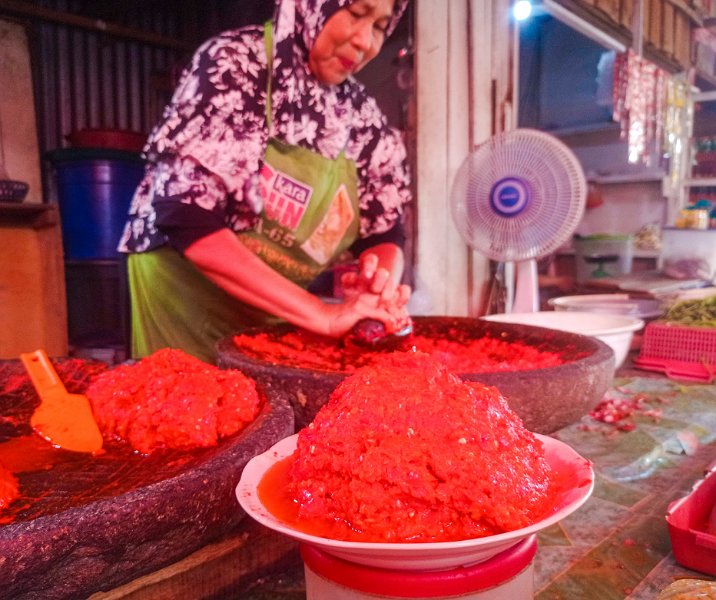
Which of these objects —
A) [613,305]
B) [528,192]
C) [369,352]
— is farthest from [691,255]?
[369,352]

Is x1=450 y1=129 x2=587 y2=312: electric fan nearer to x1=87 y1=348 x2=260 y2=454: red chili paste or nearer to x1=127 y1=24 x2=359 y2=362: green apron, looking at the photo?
x1=127 y1=24 x2=359 y2=362: green apron

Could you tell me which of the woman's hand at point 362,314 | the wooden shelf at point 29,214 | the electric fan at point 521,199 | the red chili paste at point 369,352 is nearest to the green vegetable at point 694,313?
the electric fan at point 521,199

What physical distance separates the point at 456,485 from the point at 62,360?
1194 mm

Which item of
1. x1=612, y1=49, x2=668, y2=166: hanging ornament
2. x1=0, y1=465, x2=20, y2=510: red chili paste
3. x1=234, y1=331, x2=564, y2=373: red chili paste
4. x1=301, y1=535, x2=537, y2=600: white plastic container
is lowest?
x1=301, y1=535, x2=537, y2=600: white plastic container

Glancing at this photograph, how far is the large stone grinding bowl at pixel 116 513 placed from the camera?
0.63 meters

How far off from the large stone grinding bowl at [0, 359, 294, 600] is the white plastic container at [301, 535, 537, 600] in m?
0.17

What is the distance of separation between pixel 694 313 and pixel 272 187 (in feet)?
8.18

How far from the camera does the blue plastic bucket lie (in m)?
4.84

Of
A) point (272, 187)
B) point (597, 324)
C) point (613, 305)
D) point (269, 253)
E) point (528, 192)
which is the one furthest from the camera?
point (613, 305)

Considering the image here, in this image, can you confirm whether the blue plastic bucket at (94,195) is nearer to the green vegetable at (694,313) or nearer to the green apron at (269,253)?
the green apron at (269,253)

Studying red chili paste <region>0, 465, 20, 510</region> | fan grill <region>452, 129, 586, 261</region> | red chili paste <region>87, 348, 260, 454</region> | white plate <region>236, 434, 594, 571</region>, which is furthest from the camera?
fan grill <region>452, 129, 586, 261</region>

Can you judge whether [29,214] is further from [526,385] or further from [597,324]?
[526,385]

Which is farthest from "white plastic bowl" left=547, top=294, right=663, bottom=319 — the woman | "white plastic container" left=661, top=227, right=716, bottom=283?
"white plastic container" left=661, top=227, right=716, bottom=283

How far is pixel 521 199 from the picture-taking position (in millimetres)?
2703
